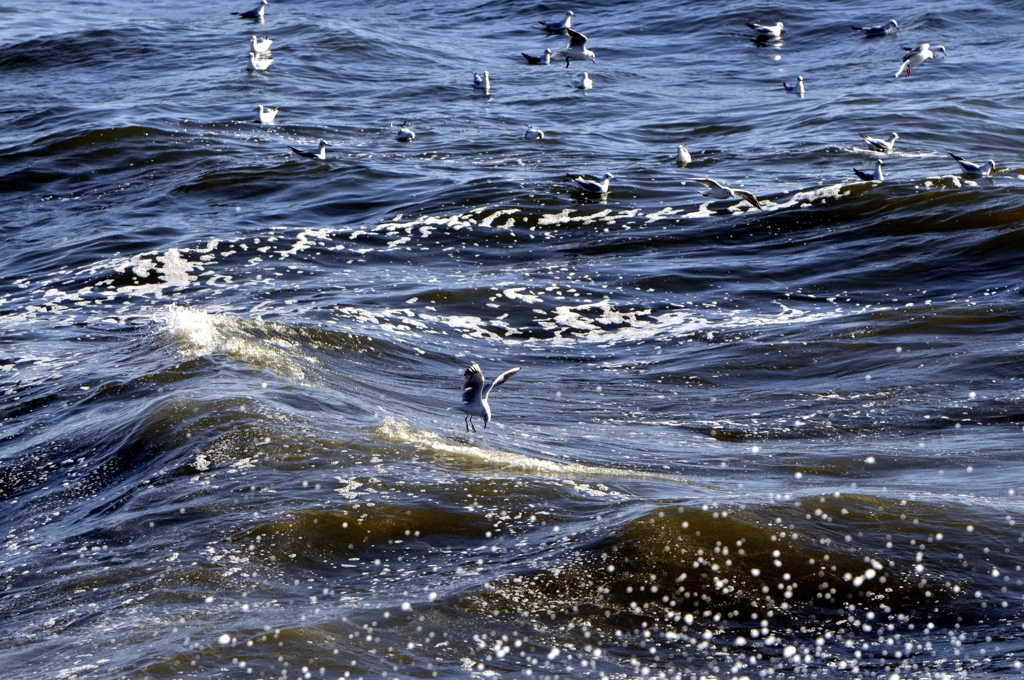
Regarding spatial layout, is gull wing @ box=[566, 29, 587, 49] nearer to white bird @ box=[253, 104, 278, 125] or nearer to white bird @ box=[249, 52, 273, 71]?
white bird @ box=[253, 104, 278, 125]

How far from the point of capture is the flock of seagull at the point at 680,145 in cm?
1221

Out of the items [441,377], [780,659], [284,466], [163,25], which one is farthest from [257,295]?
[163,25]

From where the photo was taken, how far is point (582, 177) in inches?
517

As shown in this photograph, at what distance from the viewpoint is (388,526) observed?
5.16m

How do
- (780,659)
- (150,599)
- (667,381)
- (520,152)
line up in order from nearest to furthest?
(780,659), (150,599), (667,381), (520,152)

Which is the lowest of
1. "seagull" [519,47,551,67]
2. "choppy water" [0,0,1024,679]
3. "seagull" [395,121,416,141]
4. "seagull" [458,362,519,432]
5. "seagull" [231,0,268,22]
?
"choppy water" [0,0,1024,679]

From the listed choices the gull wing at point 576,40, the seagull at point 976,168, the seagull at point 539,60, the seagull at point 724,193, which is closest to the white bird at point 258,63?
the seagull at point 539,60

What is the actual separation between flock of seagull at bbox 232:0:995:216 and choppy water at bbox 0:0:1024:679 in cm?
22

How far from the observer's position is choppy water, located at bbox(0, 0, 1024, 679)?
4418mm

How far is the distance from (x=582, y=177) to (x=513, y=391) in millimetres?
5794

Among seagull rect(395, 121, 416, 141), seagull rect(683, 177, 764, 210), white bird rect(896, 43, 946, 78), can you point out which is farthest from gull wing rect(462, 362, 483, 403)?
white bird rect(896, 43, 946, 78)

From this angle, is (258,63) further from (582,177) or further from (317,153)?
(582,177)

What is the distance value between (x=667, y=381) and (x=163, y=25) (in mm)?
20533

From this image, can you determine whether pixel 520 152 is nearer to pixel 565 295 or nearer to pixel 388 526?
pixel 565 295
